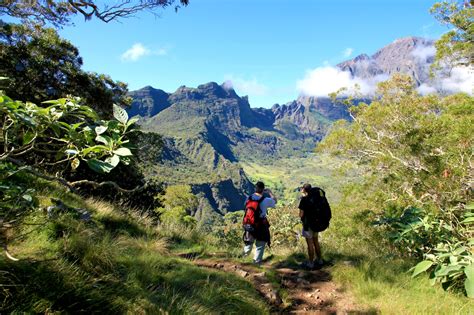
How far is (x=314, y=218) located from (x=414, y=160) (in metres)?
11.1

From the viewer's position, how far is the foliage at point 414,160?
5492mm

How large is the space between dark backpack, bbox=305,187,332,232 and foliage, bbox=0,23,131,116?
1059 cm

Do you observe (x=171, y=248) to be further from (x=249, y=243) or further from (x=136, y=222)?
(x=249, y=243)

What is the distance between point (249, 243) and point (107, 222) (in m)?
3.06

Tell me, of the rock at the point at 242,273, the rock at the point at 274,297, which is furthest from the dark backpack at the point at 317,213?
the rock at the point at 274,297

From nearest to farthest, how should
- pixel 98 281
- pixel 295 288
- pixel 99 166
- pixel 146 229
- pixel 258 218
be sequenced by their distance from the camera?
pixel 99 166 < pixel 98 281 < pixel 295 288 < pixel 258 218 < pixel 146 229

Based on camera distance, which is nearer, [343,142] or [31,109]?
[31,109]

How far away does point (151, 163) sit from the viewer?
16625 mm

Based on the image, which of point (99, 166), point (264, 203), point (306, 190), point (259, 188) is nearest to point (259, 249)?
point (264, 203)

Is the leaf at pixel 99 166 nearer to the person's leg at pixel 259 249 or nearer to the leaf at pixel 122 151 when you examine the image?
the leaf at pixel 122 151

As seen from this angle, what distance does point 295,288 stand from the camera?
17.4ft

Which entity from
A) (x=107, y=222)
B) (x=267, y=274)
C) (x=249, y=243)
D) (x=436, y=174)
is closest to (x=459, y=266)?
(x=267, y=274)

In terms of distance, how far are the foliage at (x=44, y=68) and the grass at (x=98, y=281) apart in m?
9.50

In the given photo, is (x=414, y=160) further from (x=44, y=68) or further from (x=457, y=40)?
(x=44, y=68)
